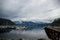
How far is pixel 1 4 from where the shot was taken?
3.18 metres

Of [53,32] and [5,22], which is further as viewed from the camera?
[5,22]

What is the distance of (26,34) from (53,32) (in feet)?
1.97

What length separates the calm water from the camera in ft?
9.89

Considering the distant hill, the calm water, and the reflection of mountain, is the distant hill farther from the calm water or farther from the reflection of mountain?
the calm water

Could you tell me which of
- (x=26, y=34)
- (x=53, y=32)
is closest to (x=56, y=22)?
(x=53, y=32)

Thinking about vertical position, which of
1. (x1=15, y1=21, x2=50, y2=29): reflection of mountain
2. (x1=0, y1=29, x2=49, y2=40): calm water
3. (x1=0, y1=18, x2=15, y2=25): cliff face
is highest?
(x1=0, y1=18, x2=15, y2=25): cliff face

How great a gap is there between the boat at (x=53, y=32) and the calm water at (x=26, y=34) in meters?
0.09

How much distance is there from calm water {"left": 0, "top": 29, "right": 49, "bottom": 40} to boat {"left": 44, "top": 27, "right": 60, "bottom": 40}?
93 mm

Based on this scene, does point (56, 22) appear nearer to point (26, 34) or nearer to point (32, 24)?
point (32, 24)

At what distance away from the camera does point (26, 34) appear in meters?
3.04

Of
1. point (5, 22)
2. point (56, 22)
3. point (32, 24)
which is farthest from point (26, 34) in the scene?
point (56, 22)

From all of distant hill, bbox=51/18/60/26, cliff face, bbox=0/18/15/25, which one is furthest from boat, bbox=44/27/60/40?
cliff face, bbox=0/18/15/25

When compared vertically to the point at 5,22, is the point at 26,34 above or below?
below

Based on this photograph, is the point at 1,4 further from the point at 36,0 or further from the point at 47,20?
the point at 47,20
